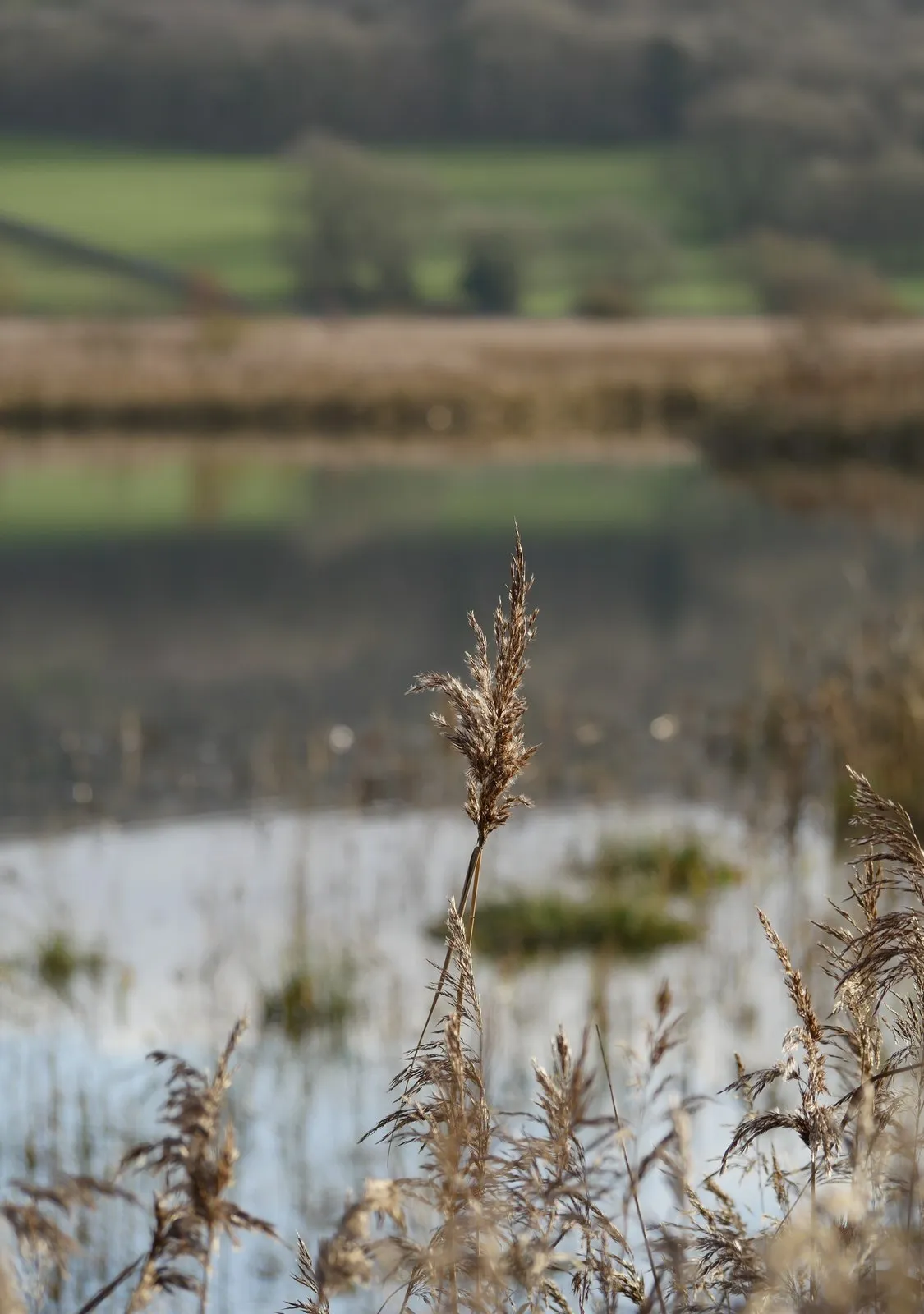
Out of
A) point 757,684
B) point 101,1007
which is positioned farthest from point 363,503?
point 101,1007

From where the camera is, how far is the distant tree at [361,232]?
5472 cm

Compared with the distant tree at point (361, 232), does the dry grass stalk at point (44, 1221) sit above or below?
below

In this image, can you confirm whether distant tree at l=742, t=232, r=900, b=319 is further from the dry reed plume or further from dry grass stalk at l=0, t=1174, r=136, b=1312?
dry grass stalk at l=0, t=1174, r=136, b=1312

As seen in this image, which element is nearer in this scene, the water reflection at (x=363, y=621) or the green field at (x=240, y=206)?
the water reflection at (x=363, y=621)

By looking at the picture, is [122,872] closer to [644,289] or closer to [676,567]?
[676,567]

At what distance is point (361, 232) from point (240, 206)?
35.8ft

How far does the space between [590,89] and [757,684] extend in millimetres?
63256

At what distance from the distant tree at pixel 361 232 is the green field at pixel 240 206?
1135mm

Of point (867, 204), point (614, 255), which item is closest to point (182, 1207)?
point (614, 255)

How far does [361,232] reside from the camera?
54500 millimetres

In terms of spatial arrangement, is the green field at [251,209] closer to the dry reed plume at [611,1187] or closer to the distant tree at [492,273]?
the distant tree at [492,273]

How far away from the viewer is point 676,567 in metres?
15.5

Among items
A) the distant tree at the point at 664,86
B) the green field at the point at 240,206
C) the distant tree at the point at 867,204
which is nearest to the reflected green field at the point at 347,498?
the green field at the point at 240,206

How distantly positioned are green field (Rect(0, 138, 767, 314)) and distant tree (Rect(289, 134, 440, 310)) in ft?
3.72
